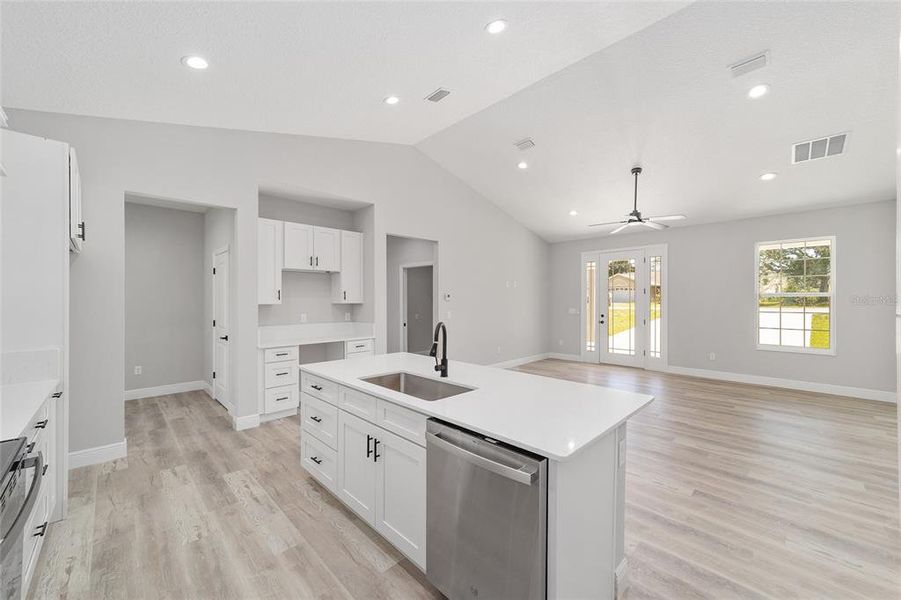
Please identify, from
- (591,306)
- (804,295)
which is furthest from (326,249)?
(804,295)

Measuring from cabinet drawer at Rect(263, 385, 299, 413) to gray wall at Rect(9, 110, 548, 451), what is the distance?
22cm

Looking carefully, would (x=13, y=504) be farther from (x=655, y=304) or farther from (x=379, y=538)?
(x=655, y=304)

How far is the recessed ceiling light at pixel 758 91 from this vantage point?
340 centimetres

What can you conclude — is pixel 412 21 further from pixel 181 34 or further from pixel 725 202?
pixel 725 202

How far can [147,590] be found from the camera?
1803 mm

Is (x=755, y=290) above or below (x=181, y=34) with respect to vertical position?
below

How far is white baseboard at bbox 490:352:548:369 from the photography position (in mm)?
7201

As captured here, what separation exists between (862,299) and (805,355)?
0.98 m

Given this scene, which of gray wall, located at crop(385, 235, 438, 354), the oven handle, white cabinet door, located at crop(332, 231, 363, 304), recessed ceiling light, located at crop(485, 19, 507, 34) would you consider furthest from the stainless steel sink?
gray wall, located at crop(385, 235, 438, 354)

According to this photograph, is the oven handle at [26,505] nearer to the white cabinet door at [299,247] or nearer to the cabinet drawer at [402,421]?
the cabinet drawer at [402,421]

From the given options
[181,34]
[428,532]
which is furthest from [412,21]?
[428,532]

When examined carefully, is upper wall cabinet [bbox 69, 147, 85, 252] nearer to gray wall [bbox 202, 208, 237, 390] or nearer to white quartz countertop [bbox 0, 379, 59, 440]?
white quartz countertop [bbox 0, 379, 59, 440]

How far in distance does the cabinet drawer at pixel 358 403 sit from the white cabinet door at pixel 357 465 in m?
0.03

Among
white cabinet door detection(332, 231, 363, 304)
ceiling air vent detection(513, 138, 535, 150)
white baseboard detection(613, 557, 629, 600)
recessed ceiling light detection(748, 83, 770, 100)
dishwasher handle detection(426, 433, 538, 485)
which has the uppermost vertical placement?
ceiling air vent detection(513, 138, 535, 150)
